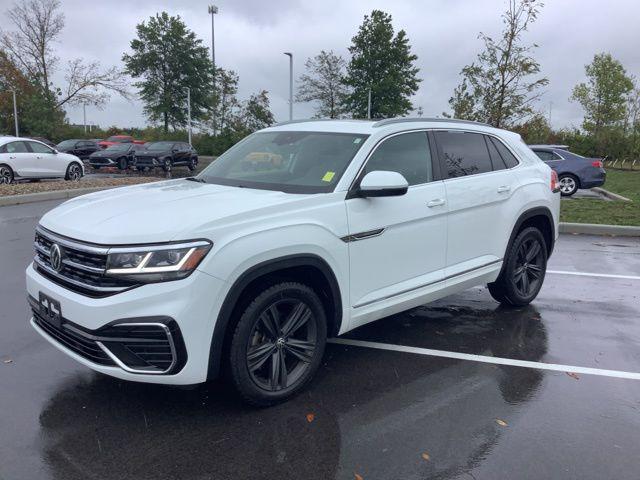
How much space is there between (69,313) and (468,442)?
242 cm

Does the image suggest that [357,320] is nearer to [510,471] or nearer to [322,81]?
[510,471]

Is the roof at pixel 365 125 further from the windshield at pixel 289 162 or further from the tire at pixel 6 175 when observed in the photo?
the tire at pixel 6 175

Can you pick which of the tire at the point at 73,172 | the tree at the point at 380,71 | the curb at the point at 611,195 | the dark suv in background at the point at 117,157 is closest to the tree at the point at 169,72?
the tree at the point at 380,71

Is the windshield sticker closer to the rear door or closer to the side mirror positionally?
the side mirror

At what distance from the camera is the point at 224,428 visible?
11.3 feet

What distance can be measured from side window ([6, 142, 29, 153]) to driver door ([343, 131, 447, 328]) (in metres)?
17.0

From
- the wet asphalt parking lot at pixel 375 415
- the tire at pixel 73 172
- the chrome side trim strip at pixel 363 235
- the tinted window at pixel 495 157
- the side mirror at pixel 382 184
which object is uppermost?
the tinted window at pixel 495 157

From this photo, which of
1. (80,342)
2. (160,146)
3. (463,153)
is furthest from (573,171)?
(160,146)

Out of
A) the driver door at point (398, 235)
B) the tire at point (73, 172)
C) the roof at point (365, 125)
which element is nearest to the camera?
the driver door at point (398, 235)

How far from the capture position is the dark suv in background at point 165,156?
2823 centimetres

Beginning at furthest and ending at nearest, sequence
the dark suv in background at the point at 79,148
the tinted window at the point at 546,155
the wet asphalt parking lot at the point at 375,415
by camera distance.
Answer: the dark suv in background at the point at 79,148, the tinted window at the point at 546,155, the wet asphalt parking lot at the point at 375,415

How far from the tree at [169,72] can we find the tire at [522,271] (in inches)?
2221

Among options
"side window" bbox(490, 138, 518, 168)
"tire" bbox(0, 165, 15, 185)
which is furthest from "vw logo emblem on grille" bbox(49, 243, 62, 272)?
"tire" bbox(0, 165, 15, 185)

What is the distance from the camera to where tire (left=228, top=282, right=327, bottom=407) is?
3438mm
